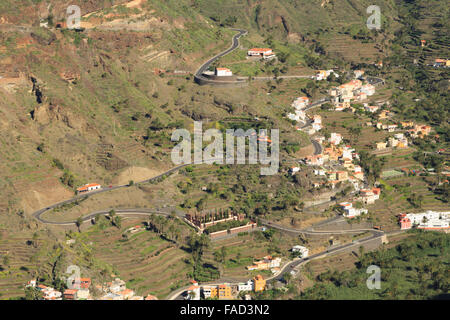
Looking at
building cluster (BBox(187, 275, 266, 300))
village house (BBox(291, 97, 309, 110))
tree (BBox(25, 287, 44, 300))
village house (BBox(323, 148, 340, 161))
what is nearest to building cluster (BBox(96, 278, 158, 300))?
building cluster (BBox(187, 275, 266, 300))

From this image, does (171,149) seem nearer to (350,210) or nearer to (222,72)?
(222,72)

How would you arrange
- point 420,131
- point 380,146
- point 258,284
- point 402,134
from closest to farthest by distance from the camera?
point 258,284 → point 380,146 → point 402,134 → point 420,131

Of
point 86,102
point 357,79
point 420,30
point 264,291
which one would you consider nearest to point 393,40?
point 420,30

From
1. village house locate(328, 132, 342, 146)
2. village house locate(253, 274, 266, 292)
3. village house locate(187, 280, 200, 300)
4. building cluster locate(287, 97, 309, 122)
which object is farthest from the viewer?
building cluster locate(287, 97, 309, 122)

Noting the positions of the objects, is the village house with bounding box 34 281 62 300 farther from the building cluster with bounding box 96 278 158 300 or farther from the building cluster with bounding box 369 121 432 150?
the building cluster with bounding box 369 121 432 150
